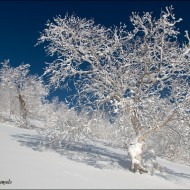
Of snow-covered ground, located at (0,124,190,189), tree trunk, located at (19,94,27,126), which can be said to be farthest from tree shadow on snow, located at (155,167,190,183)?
tree trunk, located at (19,94,27,126)

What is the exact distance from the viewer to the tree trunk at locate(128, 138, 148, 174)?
1727 cm

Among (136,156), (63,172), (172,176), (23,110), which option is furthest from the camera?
(23,110)

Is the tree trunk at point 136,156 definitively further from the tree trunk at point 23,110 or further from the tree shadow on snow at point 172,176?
the tree trunk at point 23,110

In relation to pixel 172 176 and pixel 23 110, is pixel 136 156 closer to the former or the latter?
pixel 172 176

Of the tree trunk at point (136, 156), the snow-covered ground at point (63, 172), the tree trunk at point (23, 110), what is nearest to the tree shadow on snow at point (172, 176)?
the snow-covered ground at point (63, 172)

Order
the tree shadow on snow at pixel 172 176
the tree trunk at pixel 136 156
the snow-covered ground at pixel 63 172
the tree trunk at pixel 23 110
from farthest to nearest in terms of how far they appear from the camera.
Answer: the tree trunk at pixel 23 110 → the tree shadow on snow at pixel 172 176 → the tree trunk at pixel 136 156 → the snow-covered ground at pixel 63 172

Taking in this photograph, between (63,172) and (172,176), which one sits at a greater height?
(63,172)

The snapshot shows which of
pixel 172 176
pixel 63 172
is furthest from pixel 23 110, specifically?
pixel 63 172

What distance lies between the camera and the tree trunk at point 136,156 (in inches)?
680

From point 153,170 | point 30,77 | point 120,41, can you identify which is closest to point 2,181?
point 153,170

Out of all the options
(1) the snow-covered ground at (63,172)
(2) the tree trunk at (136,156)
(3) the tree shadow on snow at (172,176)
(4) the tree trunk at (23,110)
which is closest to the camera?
(1) the snow-covered ground at (63,172)

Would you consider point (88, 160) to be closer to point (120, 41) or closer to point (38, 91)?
point (120, 41)

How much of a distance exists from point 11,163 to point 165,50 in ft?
33.2

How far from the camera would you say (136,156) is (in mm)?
17422
